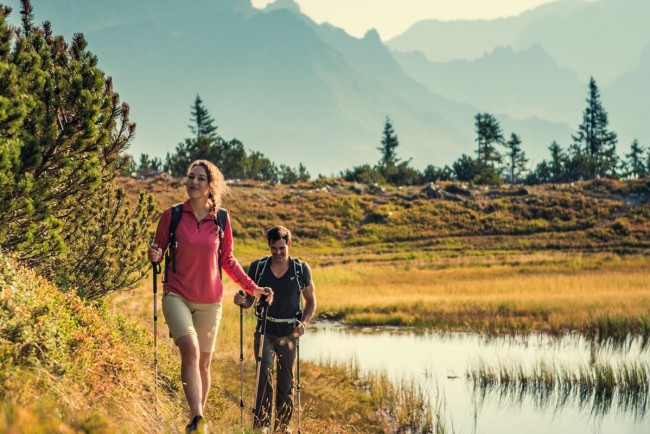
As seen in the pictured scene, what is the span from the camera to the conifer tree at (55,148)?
9977 millimetres

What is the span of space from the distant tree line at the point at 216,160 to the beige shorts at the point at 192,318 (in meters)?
87.2

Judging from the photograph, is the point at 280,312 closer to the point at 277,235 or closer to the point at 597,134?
the point at 277,235

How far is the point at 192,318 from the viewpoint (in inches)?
307

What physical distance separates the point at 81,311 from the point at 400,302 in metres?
23.0

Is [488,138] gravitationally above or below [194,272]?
above

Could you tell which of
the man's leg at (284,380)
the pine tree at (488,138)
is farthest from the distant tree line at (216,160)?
the man's leg at (284,380)

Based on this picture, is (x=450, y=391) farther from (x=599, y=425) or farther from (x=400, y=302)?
(x=400, y=302)

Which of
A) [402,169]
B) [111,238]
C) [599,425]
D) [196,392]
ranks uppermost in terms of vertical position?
[402,169]

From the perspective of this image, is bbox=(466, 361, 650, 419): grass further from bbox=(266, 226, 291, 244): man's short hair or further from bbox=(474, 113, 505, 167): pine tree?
bbox=(474, 113, 505, 167): pine tree

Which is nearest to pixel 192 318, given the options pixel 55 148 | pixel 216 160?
pixel 55 148

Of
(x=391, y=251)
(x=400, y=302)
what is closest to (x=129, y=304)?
(x=400, y=302)

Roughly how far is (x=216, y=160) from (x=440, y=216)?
39159 mm

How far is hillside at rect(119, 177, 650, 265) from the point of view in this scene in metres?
68.2

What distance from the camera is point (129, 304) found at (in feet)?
87.6
